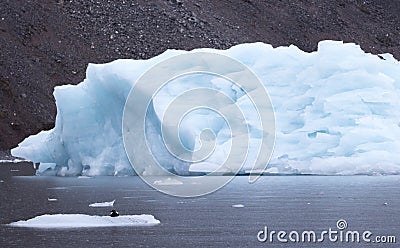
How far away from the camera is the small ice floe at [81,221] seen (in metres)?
13.2

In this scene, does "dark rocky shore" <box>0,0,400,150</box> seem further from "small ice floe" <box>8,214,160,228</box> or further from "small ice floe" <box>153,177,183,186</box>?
"small ice floe" <box>8,214,160,228</box>

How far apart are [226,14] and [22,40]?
33.3 feet

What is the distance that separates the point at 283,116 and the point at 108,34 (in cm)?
2571

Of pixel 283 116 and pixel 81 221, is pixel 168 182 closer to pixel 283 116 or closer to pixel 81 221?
pixel 283 116

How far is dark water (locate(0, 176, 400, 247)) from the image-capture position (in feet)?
39.4
